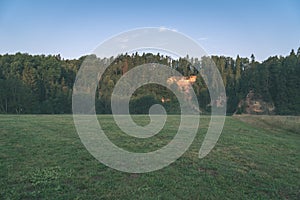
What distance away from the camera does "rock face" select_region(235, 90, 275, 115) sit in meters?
69.2

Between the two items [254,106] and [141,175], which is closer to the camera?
[141,175]

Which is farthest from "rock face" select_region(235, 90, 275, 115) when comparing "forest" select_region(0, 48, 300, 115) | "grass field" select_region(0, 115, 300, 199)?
"grass field" select_region(0, 115, 300, 199)

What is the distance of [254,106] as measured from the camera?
70938 millimetres

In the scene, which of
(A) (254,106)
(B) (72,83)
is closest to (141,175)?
(B) (72,83)

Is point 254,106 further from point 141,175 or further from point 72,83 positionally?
point 141,175

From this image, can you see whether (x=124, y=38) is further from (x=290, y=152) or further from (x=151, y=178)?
(x=290, y=152)

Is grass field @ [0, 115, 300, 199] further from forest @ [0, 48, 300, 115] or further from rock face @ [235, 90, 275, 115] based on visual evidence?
rock face @ [235, 90, 275, 115]

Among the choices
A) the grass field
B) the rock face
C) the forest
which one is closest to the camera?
the grass field

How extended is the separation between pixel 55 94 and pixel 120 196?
6525 centimetres

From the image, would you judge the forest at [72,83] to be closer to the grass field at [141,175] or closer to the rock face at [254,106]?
the rock face at [254,106]

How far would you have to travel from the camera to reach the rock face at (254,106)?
227 ft

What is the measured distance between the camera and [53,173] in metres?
8.22

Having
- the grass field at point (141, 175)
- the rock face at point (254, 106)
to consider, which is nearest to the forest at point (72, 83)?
the rock face at point (254, 106)

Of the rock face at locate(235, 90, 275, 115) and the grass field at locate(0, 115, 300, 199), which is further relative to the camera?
the rock face at locate(235, 90, 275, 115)
